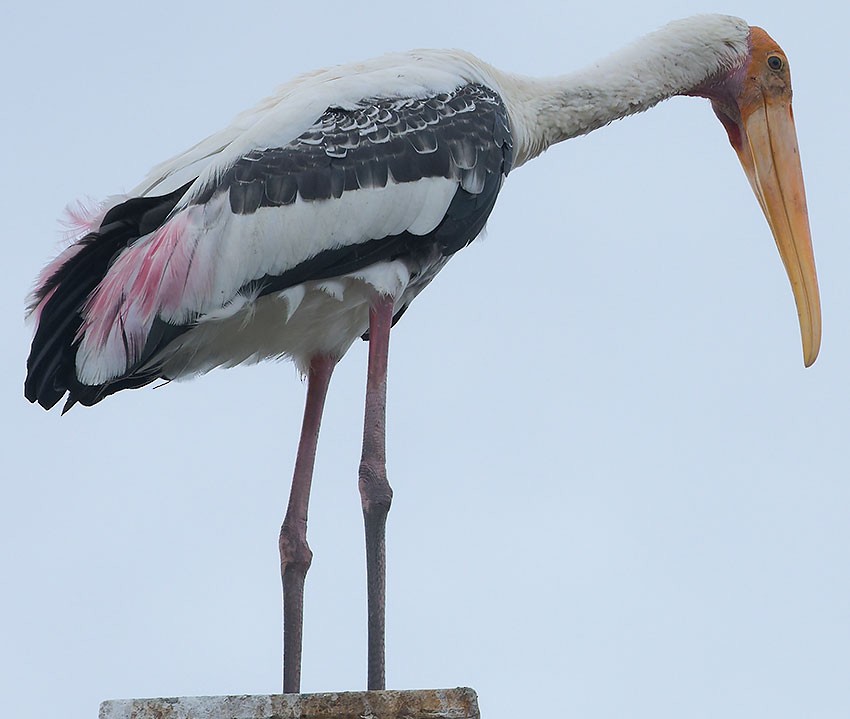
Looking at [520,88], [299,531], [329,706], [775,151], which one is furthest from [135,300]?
[775,151]

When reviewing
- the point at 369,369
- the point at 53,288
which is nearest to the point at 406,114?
the point at 369,369

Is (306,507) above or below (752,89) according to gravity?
below

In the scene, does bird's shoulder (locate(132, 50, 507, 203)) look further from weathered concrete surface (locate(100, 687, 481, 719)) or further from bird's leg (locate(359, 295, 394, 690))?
weathered concrete surface (locate(100, 687, 481, 719))

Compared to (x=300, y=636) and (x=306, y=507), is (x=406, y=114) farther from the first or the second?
(x=300, y=636)

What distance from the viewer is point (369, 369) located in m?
6.64

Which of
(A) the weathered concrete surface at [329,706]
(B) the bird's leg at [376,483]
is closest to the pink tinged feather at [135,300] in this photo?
(B) the bird's leg at [376,483]

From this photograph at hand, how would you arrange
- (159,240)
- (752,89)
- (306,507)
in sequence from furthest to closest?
(752,89) < (306,507) < (159,240)

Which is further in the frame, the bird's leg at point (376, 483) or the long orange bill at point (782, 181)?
the long orange bill at point (782, 181)

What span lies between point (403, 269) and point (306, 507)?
121cm

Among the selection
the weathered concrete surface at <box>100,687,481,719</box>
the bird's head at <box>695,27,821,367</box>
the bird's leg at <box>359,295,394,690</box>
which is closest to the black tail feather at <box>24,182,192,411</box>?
the bird's leg at <box>359,295,394,690</box>

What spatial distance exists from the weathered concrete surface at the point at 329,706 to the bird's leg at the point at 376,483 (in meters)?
0.95

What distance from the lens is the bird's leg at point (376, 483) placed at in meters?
6.18

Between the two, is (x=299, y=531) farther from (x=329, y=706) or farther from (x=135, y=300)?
(x=329, y=706)

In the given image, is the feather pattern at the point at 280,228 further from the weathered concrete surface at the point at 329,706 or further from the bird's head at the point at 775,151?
the weathered concrete surface at the point at 329,706
